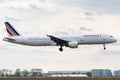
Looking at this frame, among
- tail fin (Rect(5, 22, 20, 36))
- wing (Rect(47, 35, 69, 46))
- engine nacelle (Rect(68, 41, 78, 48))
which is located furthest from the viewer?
tail fin (Rect(5, 22, 20, 36))

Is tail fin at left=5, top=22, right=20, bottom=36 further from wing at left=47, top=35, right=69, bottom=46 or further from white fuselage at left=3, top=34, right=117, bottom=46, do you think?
wing at left=47, top=35, right=69, bottom=46

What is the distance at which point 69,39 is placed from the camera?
125 meters

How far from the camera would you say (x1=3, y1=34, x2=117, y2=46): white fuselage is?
390 ft

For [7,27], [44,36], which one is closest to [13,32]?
[7,27]

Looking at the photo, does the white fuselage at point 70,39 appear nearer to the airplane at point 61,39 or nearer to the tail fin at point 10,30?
the airplane at point 61,39

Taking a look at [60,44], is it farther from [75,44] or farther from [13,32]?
[13,32]

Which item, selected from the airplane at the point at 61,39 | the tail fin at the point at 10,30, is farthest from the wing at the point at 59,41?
the tail fin at the point at 10,30

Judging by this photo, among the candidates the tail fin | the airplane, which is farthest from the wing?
the tail fin

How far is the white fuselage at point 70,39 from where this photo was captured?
119 m

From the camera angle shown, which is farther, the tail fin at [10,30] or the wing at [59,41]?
the tail fin at [10,30]

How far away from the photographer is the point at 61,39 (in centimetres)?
12469

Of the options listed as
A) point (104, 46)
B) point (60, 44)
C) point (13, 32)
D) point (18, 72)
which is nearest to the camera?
point (104, 46)

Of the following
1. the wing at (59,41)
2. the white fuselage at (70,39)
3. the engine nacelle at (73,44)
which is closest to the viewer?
the white fuselage at (70,39)

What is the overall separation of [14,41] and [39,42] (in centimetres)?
943
